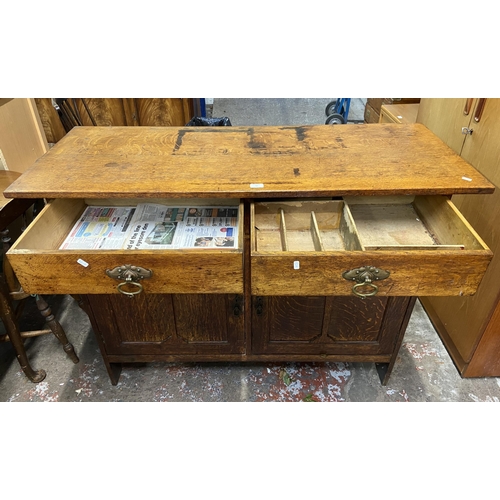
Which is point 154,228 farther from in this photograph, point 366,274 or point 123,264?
point 366,274

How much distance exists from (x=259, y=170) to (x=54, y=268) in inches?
29.0

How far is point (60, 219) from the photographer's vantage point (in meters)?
1.41

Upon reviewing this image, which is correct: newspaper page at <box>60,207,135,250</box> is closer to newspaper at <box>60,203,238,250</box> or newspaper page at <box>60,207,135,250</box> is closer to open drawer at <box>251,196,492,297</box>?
newspaper at <box>60,203,238,250</box>

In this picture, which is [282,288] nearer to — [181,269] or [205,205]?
[181,269]

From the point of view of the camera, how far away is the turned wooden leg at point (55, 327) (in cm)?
172

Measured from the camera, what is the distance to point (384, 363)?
181cm

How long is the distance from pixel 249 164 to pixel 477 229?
3.43 feet

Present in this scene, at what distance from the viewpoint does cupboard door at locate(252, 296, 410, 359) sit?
1512 mm

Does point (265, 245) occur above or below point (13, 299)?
above

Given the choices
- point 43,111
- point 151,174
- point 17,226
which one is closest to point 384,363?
point 151,174

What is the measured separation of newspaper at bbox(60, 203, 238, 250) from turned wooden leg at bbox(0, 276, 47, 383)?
1.55 ft

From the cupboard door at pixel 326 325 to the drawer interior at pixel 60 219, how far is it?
44 centimetres

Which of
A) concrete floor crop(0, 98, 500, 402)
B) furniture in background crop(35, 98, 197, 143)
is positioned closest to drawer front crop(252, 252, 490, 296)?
concrete floor crop(0, 98, 500, 402)

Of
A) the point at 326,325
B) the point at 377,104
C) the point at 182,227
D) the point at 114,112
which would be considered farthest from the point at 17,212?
the point at 377,104
